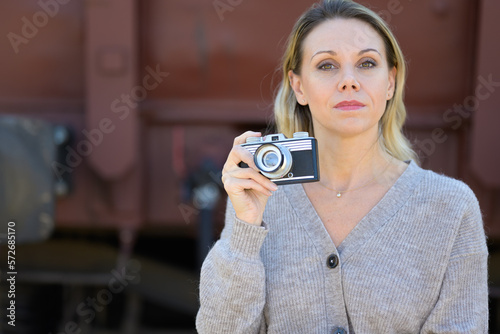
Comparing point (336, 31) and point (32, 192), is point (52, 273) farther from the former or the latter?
point (336, 31)

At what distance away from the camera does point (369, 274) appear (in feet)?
4.60

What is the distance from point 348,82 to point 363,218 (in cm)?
33

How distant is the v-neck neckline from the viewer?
4.69 ft

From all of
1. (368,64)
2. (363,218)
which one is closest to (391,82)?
(368,64)

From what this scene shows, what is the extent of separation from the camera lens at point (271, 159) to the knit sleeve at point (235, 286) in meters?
0.15

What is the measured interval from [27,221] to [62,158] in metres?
0.30

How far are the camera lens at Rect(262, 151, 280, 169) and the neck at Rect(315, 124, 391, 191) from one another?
0.90ft

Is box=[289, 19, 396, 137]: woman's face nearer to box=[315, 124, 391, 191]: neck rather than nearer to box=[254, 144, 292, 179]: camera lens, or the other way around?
box=[315, 124, 391, 191]: neck

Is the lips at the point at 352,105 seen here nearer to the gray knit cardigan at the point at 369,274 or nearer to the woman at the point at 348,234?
the woman at the point at 348,234

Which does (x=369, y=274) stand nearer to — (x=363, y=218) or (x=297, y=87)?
(x=363, y=218)

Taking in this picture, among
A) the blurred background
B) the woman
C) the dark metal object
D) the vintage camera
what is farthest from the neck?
the dark metal object

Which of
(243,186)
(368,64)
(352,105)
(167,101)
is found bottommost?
(243,186)

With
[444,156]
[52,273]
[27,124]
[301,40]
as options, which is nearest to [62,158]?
[27,124]

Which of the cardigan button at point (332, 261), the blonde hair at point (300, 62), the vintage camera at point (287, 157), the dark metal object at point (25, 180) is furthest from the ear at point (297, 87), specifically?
the dark metal object at point (25, 180)
